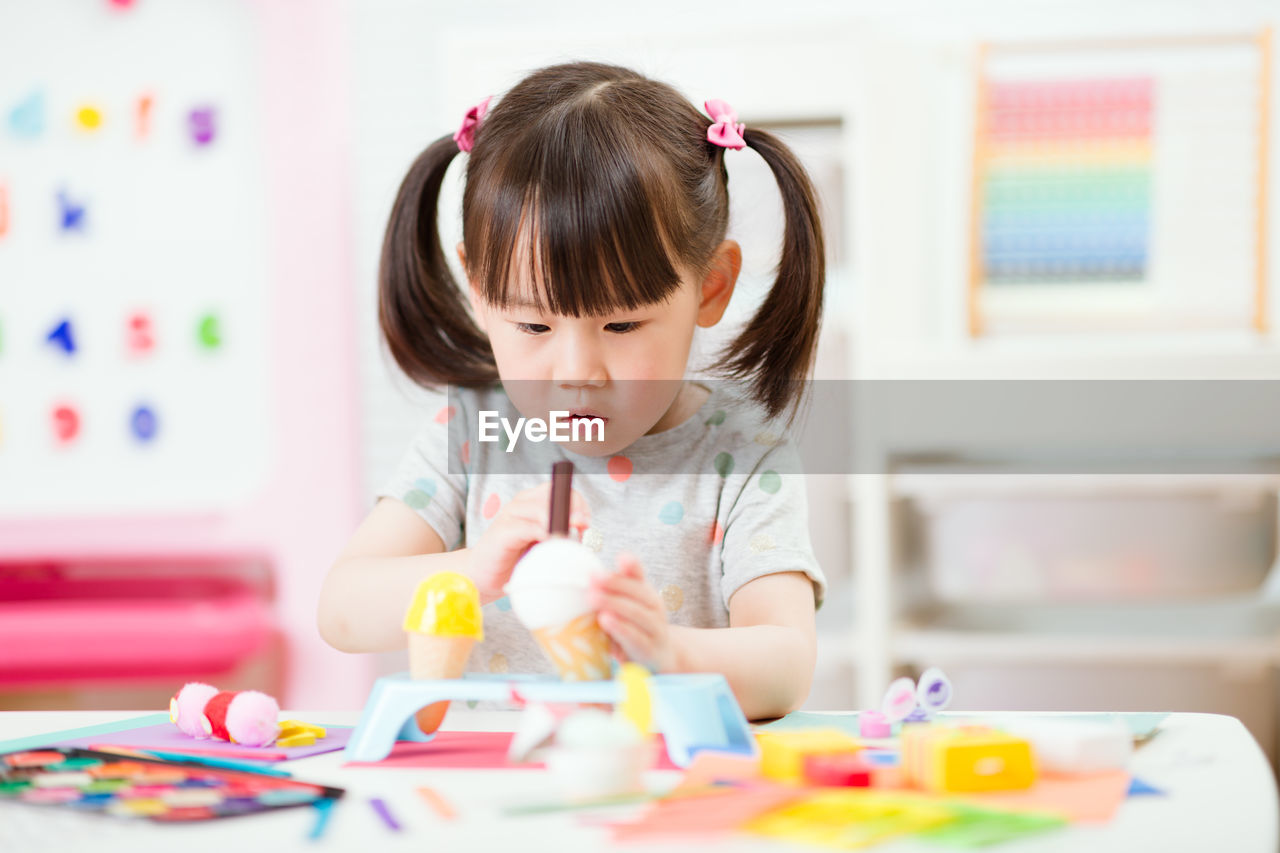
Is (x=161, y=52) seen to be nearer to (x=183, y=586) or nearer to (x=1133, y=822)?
(x=183, y=586)

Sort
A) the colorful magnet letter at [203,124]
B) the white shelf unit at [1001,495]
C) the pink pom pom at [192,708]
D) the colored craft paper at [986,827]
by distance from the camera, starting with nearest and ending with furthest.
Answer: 1. the colored craft paper at [986,827]
2. the pink pom pom at [192,708]
3. the white shelf unit at [1001,495]
4. the colorful magnet letter at [203,124]

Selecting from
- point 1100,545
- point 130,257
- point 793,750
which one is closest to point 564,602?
point 793,750

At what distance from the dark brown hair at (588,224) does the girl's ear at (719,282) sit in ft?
0.05

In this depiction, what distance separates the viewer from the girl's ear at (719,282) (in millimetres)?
861

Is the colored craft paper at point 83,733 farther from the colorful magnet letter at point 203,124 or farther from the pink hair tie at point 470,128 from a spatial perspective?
the colorful magnet letter at point 203,124

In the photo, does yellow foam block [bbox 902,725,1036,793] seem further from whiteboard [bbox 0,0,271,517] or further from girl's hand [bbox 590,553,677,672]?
whiteboard [bbox 0,0,271,517]

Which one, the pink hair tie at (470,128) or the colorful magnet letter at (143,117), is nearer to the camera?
the pink hair tie at (470,128)

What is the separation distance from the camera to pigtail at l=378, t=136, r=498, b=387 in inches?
36.2

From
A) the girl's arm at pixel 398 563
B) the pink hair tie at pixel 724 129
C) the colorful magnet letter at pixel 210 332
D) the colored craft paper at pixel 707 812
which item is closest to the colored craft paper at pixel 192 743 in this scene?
the girl's arm at pixel 398 563

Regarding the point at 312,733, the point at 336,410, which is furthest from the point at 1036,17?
the point at 312,733

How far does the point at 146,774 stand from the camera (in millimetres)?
515

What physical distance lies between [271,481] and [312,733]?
1223 millimetres

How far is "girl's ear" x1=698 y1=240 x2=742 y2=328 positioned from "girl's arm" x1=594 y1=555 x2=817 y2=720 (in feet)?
0.64

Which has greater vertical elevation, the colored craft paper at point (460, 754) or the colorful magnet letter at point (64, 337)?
the colorful magnet letter at point (64, 337)
